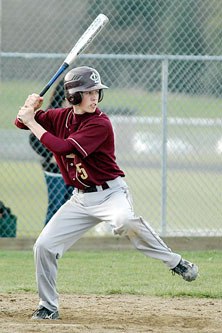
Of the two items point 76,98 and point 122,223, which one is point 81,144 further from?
point 122,223

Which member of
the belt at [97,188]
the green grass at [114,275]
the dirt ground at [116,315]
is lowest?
the green grass at [114,275]

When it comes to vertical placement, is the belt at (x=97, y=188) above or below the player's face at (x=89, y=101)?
below

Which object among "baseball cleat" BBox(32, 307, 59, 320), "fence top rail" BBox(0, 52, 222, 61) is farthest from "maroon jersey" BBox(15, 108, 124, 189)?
"fence top rail" BBox(0, 52, 222, 61)

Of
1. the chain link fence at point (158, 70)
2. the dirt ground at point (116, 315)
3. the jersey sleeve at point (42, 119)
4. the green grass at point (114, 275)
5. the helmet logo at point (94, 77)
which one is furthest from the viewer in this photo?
the chain link fence at point (158, 70)

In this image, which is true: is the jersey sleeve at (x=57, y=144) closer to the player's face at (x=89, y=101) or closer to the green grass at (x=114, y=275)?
the player's face at (x=89, y=101)

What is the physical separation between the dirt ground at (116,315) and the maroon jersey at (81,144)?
993 millimetres

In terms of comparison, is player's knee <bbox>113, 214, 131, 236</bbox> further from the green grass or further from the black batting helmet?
the green grass

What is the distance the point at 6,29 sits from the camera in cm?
1117

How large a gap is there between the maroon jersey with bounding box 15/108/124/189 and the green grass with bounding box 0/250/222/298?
1691 mm

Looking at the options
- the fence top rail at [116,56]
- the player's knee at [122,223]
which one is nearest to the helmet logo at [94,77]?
the player's knee at [122,223]

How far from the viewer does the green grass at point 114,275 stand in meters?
8.32

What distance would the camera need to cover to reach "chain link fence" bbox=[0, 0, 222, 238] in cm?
1110

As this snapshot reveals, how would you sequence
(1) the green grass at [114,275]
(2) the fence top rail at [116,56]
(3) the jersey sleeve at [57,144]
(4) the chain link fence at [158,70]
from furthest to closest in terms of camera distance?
(4) the chain link fence at [158,70] < (2) the fence top rail at [116,56] < (1) the green grass at [114,275] < (3) the jersey sleeve at [57,144]

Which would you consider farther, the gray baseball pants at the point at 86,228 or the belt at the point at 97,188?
the belt at the point at 97,188
